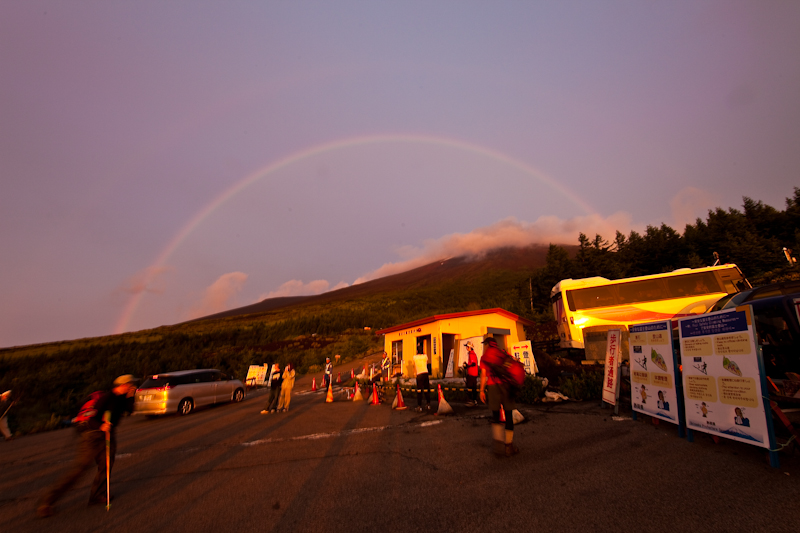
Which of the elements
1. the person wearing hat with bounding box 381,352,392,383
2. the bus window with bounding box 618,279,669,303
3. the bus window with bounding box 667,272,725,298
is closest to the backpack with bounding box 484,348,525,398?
the person wearing hat with bounding box 381,352,392,383

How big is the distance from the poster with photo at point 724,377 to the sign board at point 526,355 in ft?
29.1

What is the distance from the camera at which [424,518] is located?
3701mm

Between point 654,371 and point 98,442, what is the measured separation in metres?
8.84

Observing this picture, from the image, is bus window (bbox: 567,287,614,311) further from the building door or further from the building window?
the building window

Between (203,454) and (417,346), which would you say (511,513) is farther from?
(417,346)

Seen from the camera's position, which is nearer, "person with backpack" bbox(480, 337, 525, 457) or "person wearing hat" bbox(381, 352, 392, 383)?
"person with backpack" bbox(480, 337, 525, 457)

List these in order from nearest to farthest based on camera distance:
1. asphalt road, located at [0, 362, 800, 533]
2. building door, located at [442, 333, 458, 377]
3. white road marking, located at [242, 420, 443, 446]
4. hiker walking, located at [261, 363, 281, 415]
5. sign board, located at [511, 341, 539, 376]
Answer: asphalt road, located at [0, 362, 800, 533], white road marking, located at [242, 420, 443, 446], hiker walking, located at [261, 363, 281, 415], sign board, located at [511, 341, 539, 376], building door, located at [442, 333, 458, 377]

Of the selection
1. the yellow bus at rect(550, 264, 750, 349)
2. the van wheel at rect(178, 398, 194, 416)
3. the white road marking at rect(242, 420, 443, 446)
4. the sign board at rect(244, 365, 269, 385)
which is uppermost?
the yellow bus at rect(550, 264, 750, 349)

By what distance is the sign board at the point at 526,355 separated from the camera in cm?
1443

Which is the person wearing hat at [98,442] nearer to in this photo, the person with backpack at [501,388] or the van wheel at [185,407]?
the person with backpack at [501,388]

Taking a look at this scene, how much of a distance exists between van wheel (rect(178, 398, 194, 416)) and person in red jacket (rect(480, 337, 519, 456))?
12.7 meters

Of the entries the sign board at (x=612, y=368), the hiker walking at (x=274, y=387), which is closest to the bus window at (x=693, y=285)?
the sign board at (x=612, y=368)

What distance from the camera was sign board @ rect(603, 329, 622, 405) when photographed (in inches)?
322

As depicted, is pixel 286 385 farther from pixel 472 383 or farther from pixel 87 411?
pixel 87 411
